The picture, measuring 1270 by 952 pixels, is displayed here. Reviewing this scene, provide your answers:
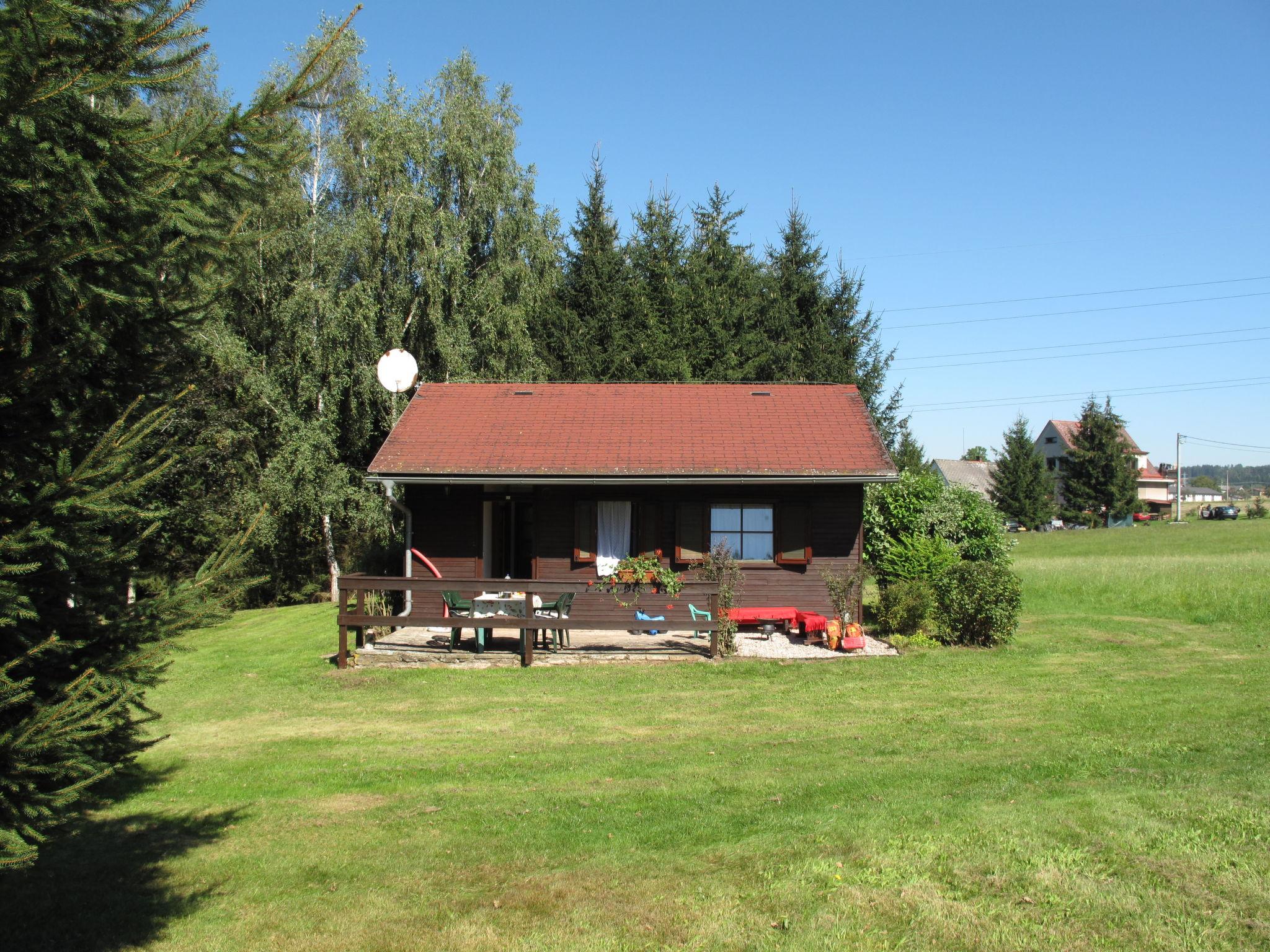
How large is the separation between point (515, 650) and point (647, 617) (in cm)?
232

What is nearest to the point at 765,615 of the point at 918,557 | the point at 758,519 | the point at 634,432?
the point at 758,519

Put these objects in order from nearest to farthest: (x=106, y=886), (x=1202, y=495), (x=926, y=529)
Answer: (x=106, y=886) < (x=926, y=529) < (x=1202, y=495)

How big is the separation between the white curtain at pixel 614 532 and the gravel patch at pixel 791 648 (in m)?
2.60

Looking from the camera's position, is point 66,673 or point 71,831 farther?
point 71,831

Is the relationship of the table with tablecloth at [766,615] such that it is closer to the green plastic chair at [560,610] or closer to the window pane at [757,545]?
the window pane at [757,545]

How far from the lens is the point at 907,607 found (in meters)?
15.1

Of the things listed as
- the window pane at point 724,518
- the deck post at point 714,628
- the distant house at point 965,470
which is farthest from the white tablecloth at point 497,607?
the distant house at point 965,470

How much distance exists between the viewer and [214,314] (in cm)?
517

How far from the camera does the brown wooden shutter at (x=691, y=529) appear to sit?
16.4 m

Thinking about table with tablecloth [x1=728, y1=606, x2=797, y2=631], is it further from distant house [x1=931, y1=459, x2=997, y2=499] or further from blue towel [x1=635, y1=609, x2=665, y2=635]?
distant house [x1=931, y1=459, x2=997, y2=499]

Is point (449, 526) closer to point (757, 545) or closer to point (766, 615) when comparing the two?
point (757, 545)

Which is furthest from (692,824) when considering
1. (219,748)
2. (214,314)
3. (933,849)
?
(219,748)

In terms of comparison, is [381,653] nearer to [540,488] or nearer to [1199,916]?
[540,488]

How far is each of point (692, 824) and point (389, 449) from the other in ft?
36.4
